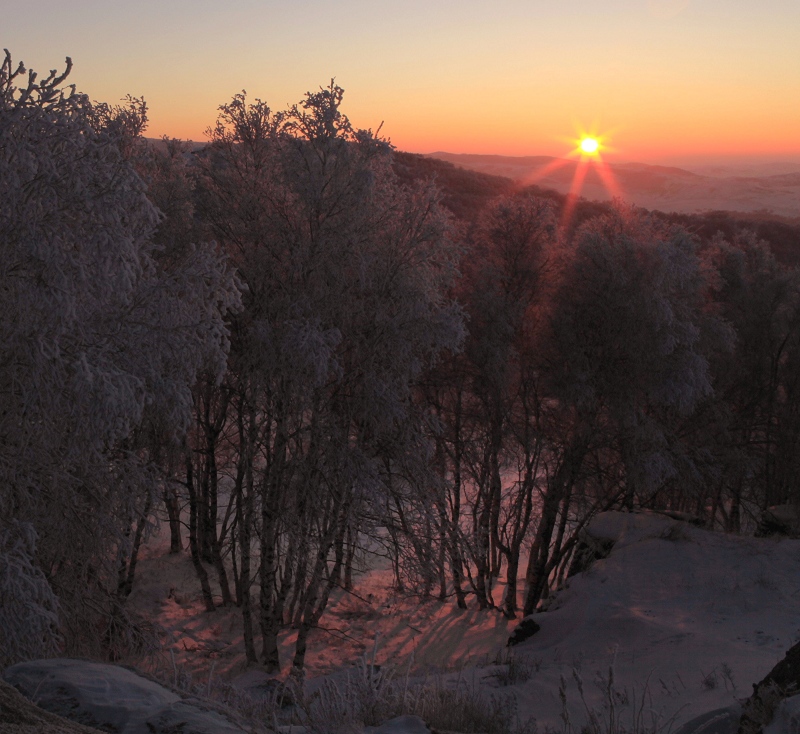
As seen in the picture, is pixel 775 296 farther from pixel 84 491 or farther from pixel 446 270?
pixel 84 491

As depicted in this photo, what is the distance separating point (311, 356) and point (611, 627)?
17.2ft

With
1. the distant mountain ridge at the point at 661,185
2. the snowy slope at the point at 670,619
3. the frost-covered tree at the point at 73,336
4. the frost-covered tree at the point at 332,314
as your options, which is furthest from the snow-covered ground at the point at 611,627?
the distant mountain ridge at the point at 661,185

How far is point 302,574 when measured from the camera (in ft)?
33.2

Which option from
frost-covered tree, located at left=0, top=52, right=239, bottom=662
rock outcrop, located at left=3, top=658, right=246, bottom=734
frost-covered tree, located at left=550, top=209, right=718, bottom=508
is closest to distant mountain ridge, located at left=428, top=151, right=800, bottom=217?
frost-covered tree, located at left=550, top=209, right=718, bottom=508

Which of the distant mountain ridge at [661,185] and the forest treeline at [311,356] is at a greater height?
the distant mountain ridge at [661,185]

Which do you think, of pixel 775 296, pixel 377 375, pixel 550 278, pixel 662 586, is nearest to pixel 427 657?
pixel 662 586

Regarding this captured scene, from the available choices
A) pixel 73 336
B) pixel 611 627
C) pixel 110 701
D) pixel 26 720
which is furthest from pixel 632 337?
pixel 26 720

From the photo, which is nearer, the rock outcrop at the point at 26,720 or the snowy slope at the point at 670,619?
the rock outcrop at the point at 26,720

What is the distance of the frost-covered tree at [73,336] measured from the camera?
212 inches

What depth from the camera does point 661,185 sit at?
109 metres

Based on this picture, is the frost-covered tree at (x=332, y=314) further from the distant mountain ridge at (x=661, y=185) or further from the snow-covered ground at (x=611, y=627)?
the distant mountain ridge at (x=661, y=185)

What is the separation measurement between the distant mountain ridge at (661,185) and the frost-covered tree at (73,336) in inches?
2870

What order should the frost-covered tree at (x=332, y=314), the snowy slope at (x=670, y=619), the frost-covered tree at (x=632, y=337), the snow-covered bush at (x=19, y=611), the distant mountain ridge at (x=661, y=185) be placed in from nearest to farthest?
1. the snow-covered bush at (x=19, y=611)
2. the snowy slope at (x=670, y=619)
3. the frost-covered tree at (x=332, y=314)
4. the frost-covered tree at (x=632, y=337)
5. the distant mountain ridge at (x=661, y=185)

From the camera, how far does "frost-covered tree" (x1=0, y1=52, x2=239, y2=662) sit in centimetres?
539
